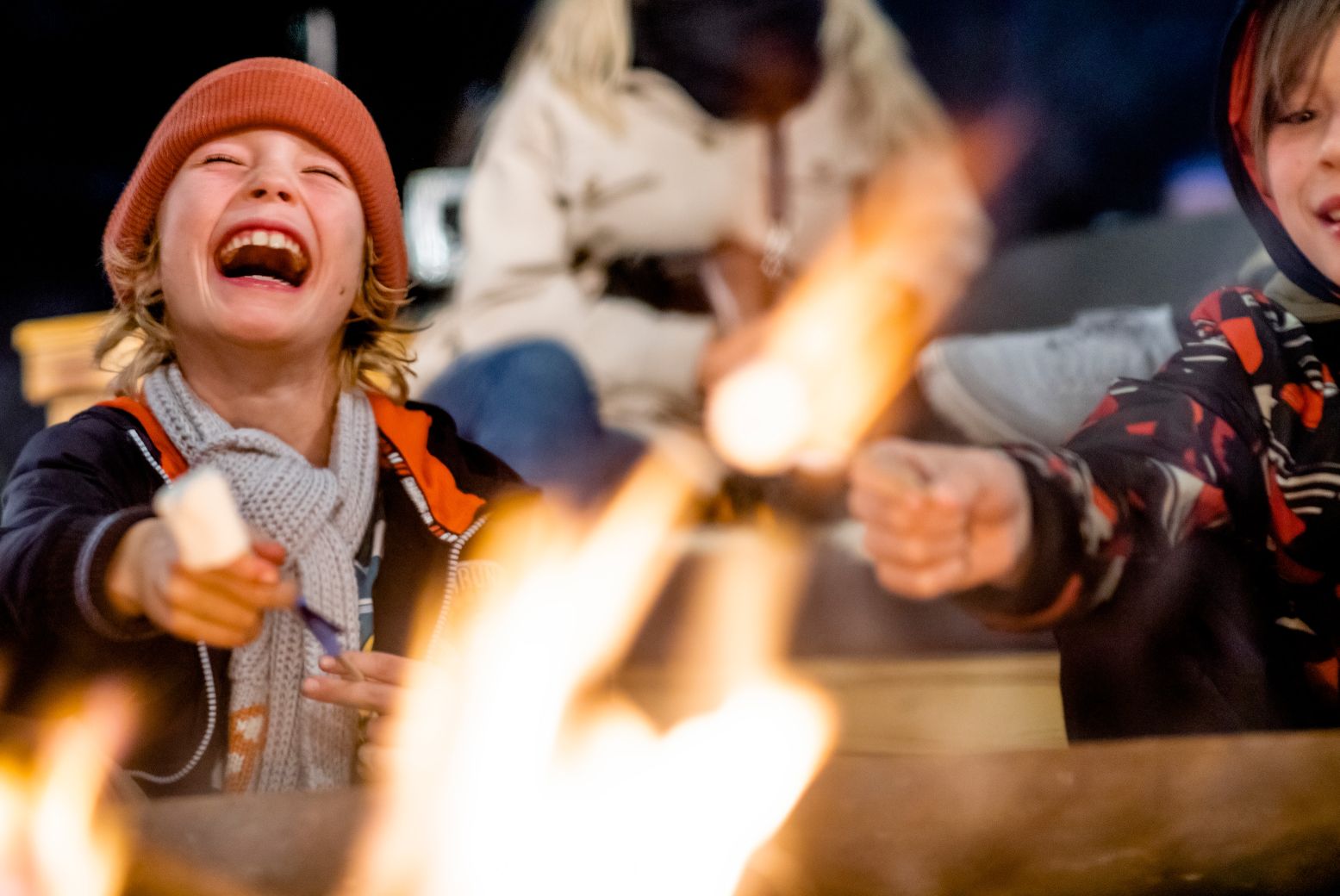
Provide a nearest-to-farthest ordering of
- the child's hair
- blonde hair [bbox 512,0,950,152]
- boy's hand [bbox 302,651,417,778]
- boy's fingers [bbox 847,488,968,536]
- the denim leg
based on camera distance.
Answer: boy's fingers [bbox 847,488,968,536]
boy's hand [bbox 302,651,417,778]
the child's hair
the denim leg
blonde hair [bbox 512,0,950,152]

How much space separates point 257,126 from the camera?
1.54 ft

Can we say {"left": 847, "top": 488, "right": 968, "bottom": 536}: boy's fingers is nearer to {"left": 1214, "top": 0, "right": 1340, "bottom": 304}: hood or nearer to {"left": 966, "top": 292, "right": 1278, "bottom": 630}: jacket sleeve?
{"left": 966, "top": 292, "right": 1278, "bottom": 630}: jacket sleeve

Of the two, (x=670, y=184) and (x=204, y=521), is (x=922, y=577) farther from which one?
(x=670, y=184)

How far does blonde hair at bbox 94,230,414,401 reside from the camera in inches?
19.0

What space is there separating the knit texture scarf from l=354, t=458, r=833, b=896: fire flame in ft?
0.12

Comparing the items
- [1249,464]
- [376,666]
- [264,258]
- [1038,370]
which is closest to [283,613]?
[376,666]

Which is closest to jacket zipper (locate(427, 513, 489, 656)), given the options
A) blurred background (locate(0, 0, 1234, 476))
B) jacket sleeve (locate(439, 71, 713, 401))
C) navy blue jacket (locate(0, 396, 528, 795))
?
navy blue jacket (locate(0, 396, 528, 795))

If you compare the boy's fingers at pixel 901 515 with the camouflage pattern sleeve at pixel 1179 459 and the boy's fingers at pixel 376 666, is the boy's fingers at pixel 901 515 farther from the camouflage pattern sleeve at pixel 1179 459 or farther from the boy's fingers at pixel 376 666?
the boy's fingers at pixel 376 666

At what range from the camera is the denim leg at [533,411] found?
647 millimetres

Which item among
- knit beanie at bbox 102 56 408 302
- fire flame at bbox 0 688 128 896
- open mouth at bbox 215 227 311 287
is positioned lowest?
fire flame at bbox 0 688 128 896

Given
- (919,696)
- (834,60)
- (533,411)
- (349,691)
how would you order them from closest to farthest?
(349,691), (533,411), (919,696), (834,60)

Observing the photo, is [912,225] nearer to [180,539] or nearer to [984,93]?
[984,93]

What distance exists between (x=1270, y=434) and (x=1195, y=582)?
0.09 metres

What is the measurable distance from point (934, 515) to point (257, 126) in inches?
13.4
